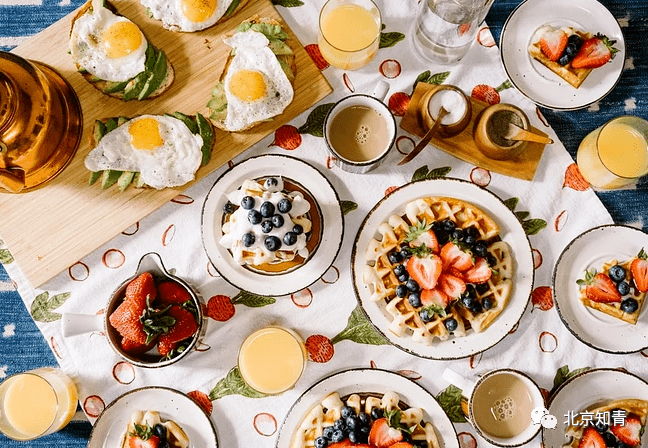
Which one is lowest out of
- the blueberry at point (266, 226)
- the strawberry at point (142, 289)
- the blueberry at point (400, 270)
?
the blueberry at point (400, 270)

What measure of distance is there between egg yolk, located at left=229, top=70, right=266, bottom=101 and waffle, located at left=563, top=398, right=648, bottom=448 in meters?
2.02

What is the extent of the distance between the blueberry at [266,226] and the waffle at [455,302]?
0.48 m

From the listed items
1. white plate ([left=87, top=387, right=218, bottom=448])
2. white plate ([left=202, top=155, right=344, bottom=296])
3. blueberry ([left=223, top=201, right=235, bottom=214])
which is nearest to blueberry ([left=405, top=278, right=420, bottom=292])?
white plate ([left=202, top=155, right=344, bottom=296])

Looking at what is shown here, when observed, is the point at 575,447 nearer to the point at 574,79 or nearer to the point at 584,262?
the point at 584,262

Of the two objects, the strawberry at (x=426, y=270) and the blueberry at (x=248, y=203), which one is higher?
the blueberry at (x=248, y=203)

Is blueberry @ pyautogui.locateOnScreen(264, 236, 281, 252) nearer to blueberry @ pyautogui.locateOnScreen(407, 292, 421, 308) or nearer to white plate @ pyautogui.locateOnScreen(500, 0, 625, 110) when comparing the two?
blueberry @ pyautogui.locateOnScreen(407, 292, 421, 308)

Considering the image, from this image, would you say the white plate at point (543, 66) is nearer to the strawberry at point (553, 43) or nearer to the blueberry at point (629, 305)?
the strawberry at point (553, 43)

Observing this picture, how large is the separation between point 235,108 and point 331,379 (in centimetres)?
128

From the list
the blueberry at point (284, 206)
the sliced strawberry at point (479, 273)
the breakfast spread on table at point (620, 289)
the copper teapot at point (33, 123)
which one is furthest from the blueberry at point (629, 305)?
the copper teapot at point (33, 123)

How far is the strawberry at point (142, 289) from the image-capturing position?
2.46m

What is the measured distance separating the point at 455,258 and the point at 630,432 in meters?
1.08

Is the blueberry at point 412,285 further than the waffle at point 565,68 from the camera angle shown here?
No

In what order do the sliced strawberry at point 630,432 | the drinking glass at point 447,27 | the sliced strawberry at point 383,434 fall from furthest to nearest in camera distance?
the drinking glass at point 447,27 < the sliced strawberry at point 630,432 < the sliced strawberry at point 383,434

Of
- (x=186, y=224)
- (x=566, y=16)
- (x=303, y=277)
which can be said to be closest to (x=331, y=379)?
(x=303, y=277)
